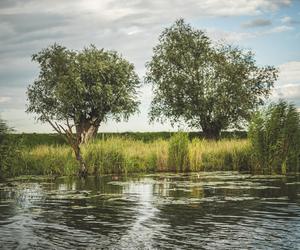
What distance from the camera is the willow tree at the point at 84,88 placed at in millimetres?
54031

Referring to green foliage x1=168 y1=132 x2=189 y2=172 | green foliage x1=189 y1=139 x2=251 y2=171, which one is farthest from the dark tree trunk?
green foliage x1=168 y1=132 x2=189 y2=172

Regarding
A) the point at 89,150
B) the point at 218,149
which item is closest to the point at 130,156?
the point at 89,150

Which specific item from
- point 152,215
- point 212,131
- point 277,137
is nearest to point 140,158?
point 277,137

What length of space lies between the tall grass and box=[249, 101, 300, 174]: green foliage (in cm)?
174

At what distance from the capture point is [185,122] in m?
55.4

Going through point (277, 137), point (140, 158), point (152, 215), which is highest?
point (277, 137)

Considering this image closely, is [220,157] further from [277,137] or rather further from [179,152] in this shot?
[277,137]

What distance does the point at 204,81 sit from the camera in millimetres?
53906

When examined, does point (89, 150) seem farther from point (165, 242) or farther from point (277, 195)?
point (165, 242)

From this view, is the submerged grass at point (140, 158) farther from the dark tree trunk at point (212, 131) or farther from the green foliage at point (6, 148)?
the dark tree trunk at point (212, 131)

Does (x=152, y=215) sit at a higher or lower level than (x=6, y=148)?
lower

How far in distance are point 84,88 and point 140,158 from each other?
24.6 meters

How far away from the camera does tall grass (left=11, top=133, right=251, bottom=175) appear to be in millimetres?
27562

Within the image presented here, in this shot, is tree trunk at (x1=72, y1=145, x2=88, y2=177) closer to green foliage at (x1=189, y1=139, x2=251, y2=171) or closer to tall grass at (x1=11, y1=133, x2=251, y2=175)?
tall grass at (x1=11, y1=133, x2=251, y2=175)
